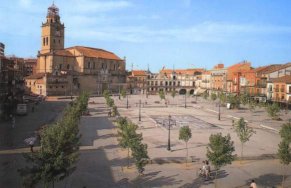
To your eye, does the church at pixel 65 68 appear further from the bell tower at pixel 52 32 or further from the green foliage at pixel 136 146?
the green foliage at pixel 136 146

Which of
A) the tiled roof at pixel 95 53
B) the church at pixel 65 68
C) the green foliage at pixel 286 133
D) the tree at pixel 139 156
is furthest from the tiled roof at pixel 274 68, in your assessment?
the tree at pixel 139 156

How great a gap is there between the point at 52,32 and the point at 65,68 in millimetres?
11352

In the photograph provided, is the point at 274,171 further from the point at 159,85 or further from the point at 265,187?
the point at 159,85

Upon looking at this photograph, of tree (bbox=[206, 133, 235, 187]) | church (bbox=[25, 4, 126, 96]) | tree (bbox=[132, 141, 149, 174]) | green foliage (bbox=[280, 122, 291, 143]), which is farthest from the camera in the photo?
church (bbox=[25, 4, 126, 96])

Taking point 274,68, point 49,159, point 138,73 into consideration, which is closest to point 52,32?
point 138,73

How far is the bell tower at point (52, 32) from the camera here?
10200cm

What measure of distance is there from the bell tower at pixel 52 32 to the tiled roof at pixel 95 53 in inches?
230

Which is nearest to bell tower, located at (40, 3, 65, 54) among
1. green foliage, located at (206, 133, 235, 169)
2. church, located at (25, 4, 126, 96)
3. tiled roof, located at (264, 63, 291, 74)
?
church, located at (25, 4, 126, 96)

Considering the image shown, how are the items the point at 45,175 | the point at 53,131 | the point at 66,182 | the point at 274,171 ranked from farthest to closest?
1. the point at 274,171
2. the point at 66,182
3. the point at 53,131
4. the point at 45,175

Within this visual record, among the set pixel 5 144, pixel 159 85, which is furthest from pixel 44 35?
pixel 5 144

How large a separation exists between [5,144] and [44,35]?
3117 inches

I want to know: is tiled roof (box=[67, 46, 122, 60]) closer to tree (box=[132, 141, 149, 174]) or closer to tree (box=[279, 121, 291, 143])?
tree (box=[279, 121, 291, 143])

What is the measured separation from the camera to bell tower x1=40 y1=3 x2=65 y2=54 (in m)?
102

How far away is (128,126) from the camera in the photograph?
23.9m
